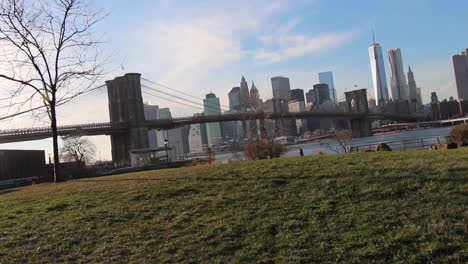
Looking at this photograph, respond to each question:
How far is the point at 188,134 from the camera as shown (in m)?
93.4

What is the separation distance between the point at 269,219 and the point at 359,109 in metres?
Result: 74.7

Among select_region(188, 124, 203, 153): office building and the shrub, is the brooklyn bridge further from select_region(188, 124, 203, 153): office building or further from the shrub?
select_region(188, 124, 203, 153): office building

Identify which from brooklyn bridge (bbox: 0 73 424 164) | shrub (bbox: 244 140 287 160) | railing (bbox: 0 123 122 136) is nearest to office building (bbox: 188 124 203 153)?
brooklyn bridge (bbox: 0 73 424 164)

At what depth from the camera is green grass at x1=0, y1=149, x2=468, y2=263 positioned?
14.9ft

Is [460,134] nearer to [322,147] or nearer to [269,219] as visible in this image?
[269,219]

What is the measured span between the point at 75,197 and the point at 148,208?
266 centimetres

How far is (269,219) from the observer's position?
5.79 meters

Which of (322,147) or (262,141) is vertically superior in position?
(262,141)

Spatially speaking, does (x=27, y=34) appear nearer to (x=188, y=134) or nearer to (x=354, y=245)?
(x=354, y=245)

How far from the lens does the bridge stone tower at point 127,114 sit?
183 ft

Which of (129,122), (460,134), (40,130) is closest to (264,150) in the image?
(460,134)

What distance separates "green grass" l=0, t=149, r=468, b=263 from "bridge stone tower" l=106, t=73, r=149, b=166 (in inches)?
1859

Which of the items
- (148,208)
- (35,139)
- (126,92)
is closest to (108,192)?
(148,208)

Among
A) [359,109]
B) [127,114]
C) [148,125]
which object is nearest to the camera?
[148,125]
